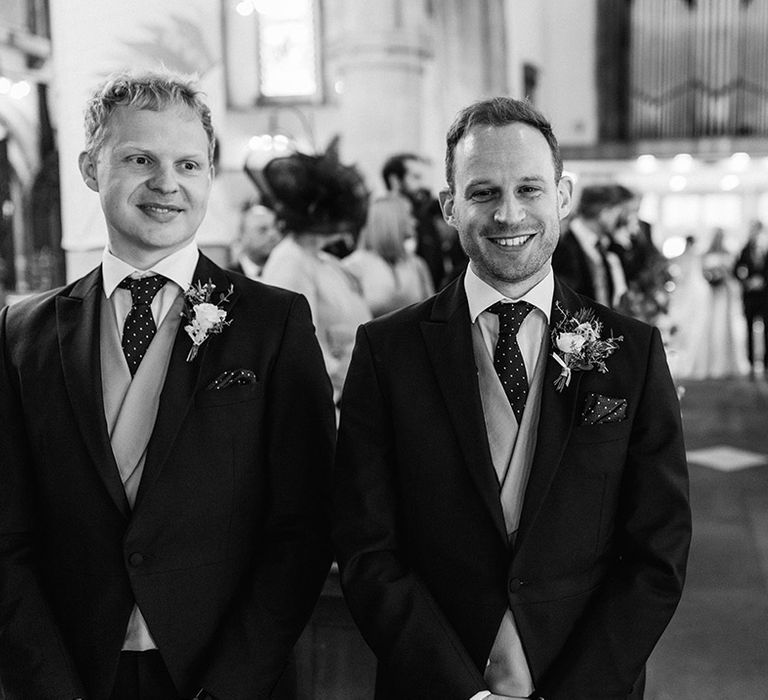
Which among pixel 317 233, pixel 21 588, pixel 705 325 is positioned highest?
pixel 317 233

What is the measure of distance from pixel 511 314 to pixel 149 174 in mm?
684

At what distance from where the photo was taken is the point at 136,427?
65.8 inches

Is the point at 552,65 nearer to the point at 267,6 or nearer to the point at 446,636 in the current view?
the point at 267,6

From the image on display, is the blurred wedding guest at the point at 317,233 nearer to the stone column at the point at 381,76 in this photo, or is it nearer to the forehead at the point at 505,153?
the forehead at the point at 505,153

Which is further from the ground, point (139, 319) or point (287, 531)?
point (139, 319)

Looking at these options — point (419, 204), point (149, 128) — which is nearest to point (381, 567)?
point (149, 128)

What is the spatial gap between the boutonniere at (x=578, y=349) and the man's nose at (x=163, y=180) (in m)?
0.72

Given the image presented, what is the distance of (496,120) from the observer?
5.43 feet

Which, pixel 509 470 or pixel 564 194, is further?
pixel 564 194

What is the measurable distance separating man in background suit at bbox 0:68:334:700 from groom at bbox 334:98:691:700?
0.12 metres

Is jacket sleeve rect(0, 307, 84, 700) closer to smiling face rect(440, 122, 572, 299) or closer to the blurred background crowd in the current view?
smiling face rect(440, 122, 572, 299)

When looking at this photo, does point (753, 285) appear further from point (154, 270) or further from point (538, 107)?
point (154, 270)

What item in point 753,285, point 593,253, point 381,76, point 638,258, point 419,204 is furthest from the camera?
point 753,285

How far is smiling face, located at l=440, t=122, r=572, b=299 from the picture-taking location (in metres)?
1.64
